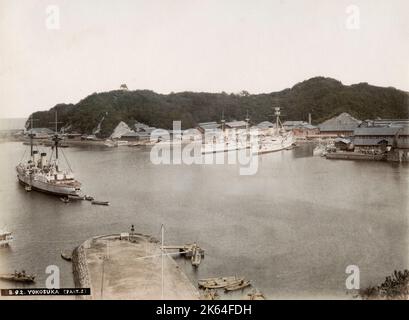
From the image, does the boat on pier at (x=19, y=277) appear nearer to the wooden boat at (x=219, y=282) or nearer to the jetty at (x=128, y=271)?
the jetty at (x=128, y=271)

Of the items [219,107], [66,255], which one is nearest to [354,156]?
[219,107]

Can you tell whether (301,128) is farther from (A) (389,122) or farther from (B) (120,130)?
(A) (389,122)

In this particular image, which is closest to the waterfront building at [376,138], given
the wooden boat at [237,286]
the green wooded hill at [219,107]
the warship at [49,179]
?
the green wooded hill at [219,107]

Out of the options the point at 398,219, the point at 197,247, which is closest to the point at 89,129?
the point at 197,247

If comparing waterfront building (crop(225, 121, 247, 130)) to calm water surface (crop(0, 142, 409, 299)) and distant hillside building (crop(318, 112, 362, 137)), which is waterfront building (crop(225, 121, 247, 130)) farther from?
calm water surface (crop(0, 142, 409, 299))

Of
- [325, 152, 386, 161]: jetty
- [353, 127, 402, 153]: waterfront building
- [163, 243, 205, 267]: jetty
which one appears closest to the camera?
[163, 243, 205, 267]: jetty

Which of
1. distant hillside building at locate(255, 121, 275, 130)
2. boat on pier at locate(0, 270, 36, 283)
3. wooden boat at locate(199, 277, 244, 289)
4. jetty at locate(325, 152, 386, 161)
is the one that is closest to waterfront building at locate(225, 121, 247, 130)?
distant hillside building at locate(255, 121, 275, 130)
